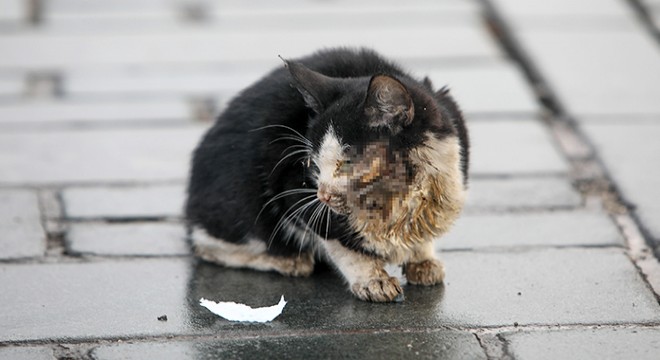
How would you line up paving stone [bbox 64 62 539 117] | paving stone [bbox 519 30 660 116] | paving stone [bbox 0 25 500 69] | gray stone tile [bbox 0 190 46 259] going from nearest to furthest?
gray stone tile [bbox 0 190 46 259] → paving stone [bbox 519 30 660 116] → paving stone [bbox 64 62 539 117] → paving stone [bbox 0 25 500 69]

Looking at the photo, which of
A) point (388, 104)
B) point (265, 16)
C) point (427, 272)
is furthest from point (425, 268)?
point (265, 16)

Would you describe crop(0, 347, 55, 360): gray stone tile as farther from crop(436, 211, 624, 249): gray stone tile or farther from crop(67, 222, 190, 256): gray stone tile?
crop(436, 211, 624, 249): gray stone tile

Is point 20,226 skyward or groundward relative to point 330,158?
groundward

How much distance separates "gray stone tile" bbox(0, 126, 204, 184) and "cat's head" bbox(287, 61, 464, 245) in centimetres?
154

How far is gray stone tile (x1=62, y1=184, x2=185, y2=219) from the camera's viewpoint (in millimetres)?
4559

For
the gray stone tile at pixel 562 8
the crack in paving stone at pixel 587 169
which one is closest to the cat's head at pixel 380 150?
the crack in paving stone at pixel 587 169

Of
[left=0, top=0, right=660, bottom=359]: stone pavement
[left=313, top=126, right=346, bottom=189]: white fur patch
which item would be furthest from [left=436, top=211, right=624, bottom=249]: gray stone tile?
[left=313, top=126, right=346, bottom=189]: white fur patch

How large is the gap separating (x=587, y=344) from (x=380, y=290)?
27.7 inches

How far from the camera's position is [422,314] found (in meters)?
3.63

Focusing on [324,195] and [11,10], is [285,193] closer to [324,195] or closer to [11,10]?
[324,195]

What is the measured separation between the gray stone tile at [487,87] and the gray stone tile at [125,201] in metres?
1.69

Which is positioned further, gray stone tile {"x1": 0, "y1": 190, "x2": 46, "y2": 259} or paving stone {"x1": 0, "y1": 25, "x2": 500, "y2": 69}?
paving stone {"x1": 0, "y1": 25, "x2": 500, "y2": 69}

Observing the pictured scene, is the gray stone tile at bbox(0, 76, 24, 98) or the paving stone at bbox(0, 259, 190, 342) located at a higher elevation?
the gray stone tile at bbox(0, 76, 24, 98)

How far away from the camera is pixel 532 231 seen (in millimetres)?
4332
